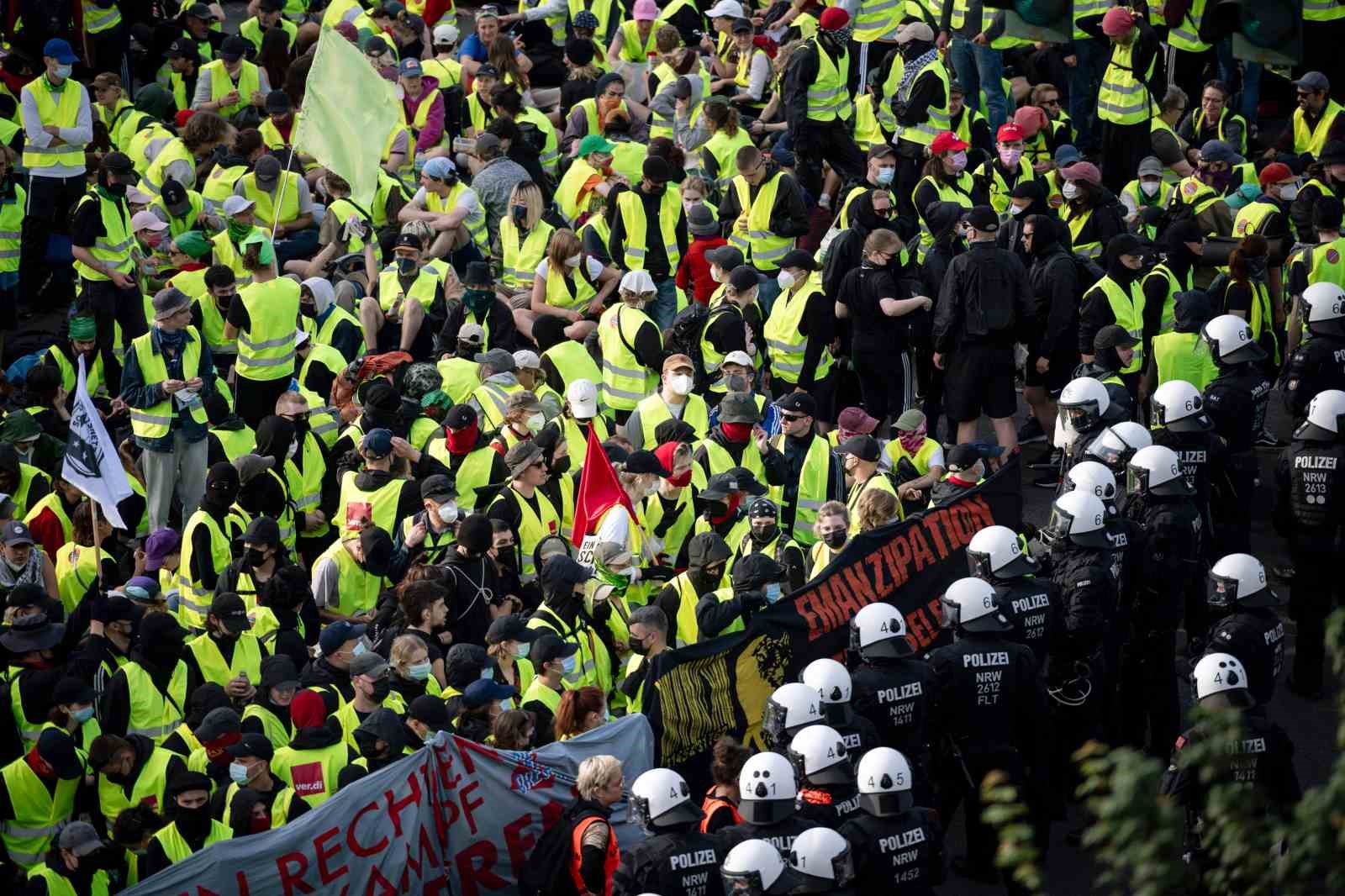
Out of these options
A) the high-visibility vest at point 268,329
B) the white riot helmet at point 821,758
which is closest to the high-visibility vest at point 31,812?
the white riot helmet at point 821,758

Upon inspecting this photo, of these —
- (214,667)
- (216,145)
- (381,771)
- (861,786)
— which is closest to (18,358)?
(216,145)

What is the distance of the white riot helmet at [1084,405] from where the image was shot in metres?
15.0

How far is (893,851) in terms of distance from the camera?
11055 mm

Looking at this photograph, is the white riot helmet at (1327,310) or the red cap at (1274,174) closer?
the white riot helmet at (1327,310)

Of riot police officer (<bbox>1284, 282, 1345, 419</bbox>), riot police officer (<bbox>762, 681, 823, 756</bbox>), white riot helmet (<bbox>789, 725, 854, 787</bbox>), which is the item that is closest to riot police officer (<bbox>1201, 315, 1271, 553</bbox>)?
riot police officer (<bbox>1284, 282, 1345, 419</bbox>)

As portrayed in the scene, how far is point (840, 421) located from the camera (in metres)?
15.4

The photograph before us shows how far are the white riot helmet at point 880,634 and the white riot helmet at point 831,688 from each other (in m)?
0.45

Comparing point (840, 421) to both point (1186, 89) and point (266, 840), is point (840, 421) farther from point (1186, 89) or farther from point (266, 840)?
point (1186, 89)

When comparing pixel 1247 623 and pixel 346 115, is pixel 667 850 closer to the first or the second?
pixel 1247 623

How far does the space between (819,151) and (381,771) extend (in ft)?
34.3

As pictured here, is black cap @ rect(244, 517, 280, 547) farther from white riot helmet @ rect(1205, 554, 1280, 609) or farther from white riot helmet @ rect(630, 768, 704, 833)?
white riot helmet @ rect(1205, 554, 1280, 609)

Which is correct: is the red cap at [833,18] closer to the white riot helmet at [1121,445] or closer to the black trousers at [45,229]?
the black trousers at [45,229]

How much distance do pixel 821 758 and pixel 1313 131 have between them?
1174cm

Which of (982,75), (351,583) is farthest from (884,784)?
(982,75)
